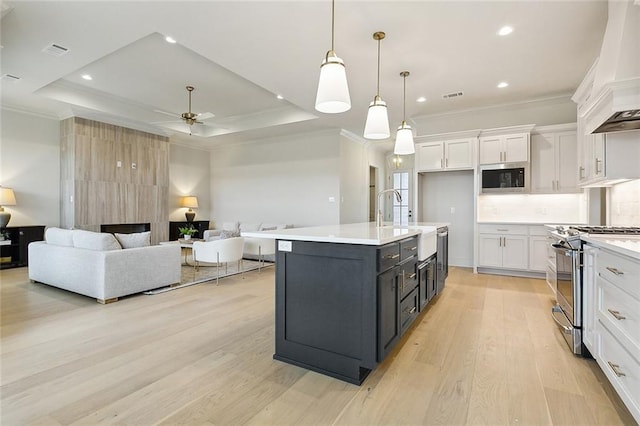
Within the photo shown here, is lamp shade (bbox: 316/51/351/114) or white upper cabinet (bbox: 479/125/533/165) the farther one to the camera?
white upper cabinet (bbox: 479/125/533/165)

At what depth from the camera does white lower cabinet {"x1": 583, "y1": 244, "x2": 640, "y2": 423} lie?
154cm

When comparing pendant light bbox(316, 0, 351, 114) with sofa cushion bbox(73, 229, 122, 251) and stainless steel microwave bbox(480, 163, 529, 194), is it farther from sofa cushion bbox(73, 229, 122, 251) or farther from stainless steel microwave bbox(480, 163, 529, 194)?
stainless steel microwave bbox(480, 163, 529, 194)

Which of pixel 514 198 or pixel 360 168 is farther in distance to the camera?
pixel 360 168

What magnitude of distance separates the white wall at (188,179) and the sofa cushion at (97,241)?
4.41 meters

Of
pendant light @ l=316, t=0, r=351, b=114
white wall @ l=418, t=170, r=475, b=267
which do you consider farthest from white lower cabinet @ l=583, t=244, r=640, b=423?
white wall @ l=418, t=170, r=475, b=267

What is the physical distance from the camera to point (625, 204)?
3279 millimetres

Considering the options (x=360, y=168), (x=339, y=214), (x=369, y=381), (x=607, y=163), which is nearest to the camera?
(x=369, y=381)

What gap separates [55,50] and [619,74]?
17.9 ft

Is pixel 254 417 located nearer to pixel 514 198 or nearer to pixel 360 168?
pixel 514 198

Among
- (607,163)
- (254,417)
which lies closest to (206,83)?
(254,417)

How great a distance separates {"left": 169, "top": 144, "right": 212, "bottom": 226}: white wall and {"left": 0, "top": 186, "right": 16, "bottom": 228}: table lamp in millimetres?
3150

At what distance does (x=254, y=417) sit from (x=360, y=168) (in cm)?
678

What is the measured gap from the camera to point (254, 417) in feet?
5.33

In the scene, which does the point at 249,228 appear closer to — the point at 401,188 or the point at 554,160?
the point at 401,188
